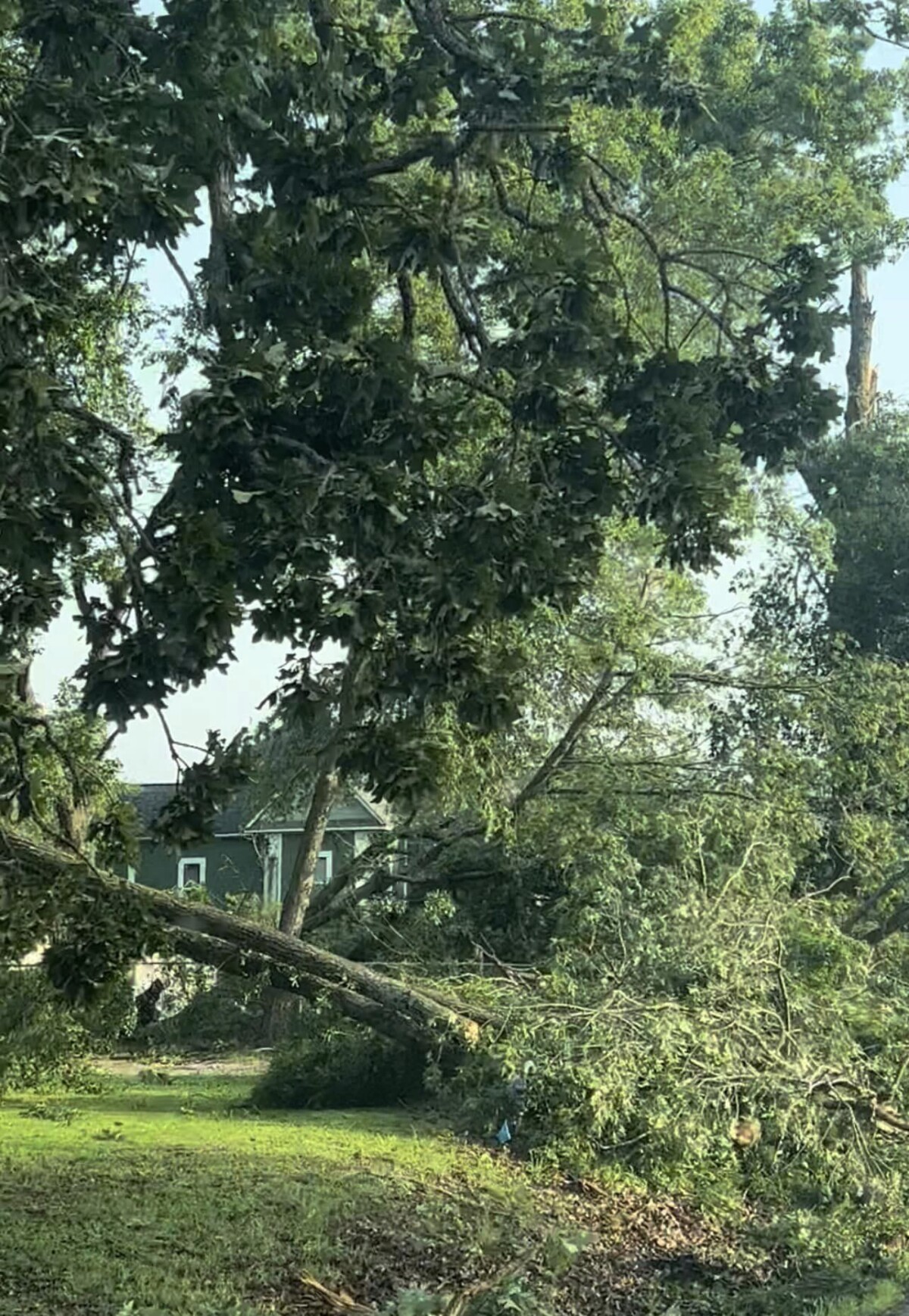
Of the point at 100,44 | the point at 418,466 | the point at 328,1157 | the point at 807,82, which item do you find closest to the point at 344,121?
the point at 100,44

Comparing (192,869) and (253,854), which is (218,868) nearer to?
(253,854)

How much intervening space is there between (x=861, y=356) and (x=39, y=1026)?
23.8m

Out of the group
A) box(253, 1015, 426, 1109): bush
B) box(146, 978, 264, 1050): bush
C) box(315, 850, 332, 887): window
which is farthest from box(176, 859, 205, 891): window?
box(253, 1015, 426, 1109): bush

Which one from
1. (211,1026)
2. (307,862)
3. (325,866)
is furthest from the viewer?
(325,866)

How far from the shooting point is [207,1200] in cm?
945

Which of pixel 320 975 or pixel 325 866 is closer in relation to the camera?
pixel 320 975

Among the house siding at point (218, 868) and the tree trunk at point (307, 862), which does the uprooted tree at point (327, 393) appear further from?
the house siding at point (218, 868)

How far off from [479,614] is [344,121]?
3.23 meters

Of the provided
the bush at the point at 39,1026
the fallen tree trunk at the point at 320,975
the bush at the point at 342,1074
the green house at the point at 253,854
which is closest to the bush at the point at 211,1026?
the bush at the point at 342,1074

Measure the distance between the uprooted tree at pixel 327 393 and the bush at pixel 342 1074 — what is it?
18.1ft

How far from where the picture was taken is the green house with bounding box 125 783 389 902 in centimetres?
2988

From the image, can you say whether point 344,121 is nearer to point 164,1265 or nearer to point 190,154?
point 190,154

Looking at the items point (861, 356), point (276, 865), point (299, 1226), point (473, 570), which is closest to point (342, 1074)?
point (299, 1226)

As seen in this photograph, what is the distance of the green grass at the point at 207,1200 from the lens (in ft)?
24.9
